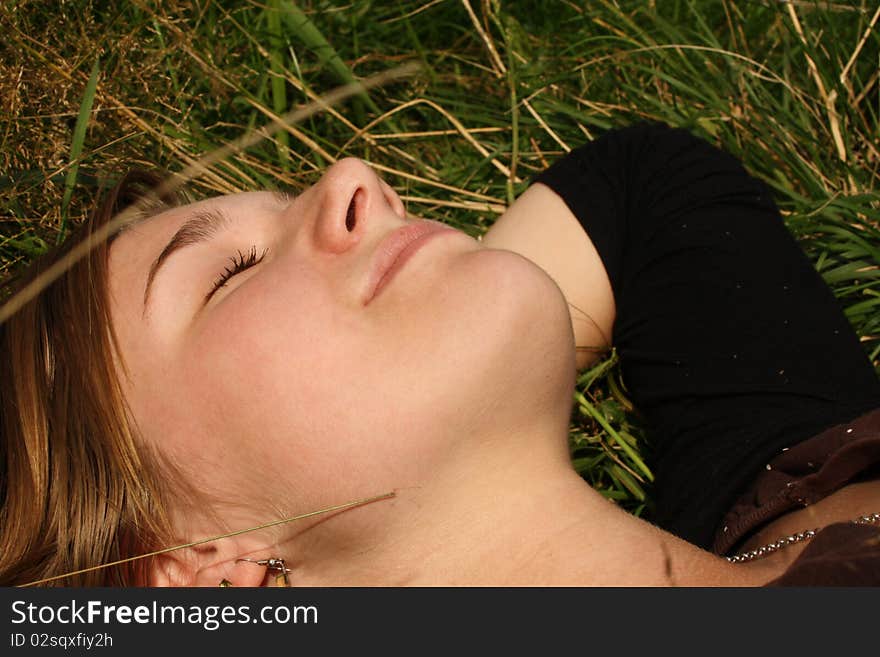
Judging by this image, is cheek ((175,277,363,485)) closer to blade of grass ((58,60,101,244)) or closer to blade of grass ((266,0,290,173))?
blade of grass ((58,60,101,244))

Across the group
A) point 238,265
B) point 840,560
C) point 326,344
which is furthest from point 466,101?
point 840,560

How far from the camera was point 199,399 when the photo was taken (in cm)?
123

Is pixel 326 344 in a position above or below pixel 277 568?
above

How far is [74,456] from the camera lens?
137cm

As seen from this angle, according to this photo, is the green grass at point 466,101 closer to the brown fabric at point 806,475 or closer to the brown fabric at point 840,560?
the brown fabric at point 806,475

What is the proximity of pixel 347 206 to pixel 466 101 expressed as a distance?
1.24 metres

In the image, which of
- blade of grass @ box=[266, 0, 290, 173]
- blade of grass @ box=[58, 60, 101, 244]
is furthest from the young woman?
blade of grass @ box=[266, 0, 290, 173]

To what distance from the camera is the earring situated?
1325 mm

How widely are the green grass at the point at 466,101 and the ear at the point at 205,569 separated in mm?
839

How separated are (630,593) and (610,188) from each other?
3.34ft

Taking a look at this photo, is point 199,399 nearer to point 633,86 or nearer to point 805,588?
point 805,588

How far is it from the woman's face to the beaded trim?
48 centimetres

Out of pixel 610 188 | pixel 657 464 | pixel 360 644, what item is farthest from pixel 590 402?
pixel 360 644

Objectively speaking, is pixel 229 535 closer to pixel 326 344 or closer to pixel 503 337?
pixel 326 344
